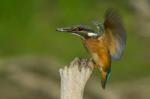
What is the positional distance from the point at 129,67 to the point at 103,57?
310 cm

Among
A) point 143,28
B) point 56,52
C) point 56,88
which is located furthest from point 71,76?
point 143,28

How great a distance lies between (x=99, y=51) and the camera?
2754 mm

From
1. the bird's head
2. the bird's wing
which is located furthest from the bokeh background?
the bird's head

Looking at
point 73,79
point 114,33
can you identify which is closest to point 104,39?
point 114,33

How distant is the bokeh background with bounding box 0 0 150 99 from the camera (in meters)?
5.61

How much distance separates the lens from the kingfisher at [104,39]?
269 cm

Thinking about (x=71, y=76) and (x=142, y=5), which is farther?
(x=142, y=5)

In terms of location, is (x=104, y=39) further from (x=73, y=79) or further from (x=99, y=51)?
(x=73, y=79)

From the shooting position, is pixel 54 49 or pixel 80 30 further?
pixel 54 49

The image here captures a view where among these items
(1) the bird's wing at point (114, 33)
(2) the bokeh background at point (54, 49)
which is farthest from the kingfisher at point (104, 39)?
(2) the bokeh background at point (54, 49)

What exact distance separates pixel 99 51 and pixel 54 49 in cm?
340

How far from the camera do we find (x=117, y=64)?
591 centimetres

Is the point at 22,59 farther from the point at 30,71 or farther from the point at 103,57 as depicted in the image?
the point at 103,57

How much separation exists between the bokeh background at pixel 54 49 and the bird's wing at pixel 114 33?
2.54m
